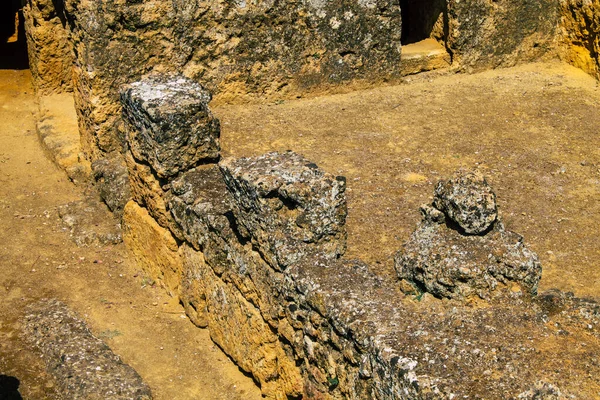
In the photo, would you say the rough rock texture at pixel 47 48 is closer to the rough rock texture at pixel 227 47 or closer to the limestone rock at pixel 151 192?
the rough rock texture at pixel 227 47

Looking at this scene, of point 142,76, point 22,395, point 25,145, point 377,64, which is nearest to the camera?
point 22,395

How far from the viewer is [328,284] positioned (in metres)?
6.17

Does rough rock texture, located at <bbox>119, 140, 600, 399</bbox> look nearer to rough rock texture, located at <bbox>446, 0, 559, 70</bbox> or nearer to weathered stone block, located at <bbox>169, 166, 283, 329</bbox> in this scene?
weathered stone block, located at <bbox>169, 166, 283, 329</bbox>

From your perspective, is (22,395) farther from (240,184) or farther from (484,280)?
(484,280)

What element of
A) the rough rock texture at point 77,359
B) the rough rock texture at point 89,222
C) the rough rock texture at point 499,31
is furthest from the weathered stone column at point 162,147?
the rough rock texture at point 499,31

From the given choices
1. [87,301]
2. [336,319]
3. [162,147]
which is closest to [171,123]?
[162,147]

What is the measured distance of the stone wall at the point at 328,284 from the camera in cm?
531

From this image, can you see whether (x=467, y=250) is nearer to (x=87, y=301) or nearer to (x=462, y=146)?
(x=462, y=146)

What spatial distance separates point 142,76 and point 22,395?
3.15m

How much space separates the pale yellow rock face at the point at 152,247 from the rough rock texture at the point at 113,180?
257 mm

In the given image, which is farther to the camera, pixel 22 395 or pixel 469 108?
pixel 469 108

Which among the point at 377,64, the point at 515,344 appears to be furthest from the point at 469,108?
the point at 515,344

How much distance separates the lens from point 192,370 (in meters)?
7.84

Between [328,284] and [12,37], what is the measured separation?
973cm
